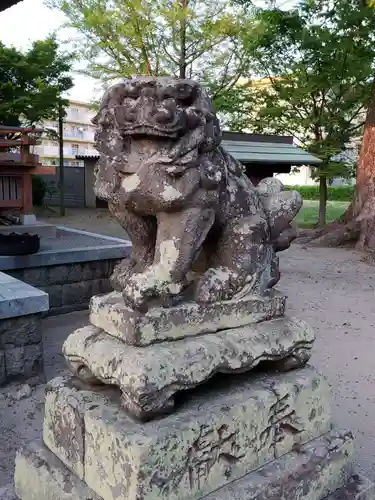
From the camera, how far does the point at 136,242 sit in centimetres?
184

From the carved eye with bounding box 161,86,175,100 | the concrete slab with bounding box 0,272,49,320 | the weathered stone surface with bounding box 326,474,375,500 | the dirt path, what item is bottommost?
the dirt path

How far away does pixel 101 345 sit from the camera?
167 centimetres

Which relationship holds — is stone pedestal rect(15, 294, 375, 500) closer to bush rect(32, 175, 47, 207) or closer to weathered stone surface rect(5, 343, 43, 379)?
weathered stone surface rect(5, 343, 43, 379)

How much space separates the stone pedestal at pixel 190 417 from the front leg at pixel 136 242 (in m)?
0.09

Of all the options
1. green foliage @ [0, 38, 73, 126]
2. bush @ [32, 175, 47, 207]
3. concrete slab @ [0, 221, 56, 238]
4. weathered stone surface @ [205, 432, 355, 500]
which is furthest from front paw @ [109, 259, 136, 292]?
bush @ [32, 175, 47, 207]

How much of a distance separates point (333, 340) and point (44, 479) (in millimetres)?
3372

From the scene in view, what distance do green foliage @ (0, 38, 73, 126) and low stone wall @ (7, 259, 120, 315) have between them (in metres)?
8.86

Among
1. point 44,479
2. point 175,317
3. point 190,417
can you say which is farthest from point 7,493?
point 175,317

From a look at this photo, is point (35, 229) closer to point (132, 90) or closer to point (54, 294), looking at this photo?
point (54, 294)

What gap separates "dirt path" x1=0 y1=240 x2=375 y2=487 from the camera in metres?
2.94

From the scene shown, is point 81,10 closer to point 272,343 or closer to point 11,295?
point 11,295

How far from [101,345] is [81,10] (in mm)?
12535

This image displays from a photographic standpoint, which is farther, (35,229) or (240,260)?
(35,229)

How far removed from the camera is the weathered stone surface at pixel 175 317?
158cm
